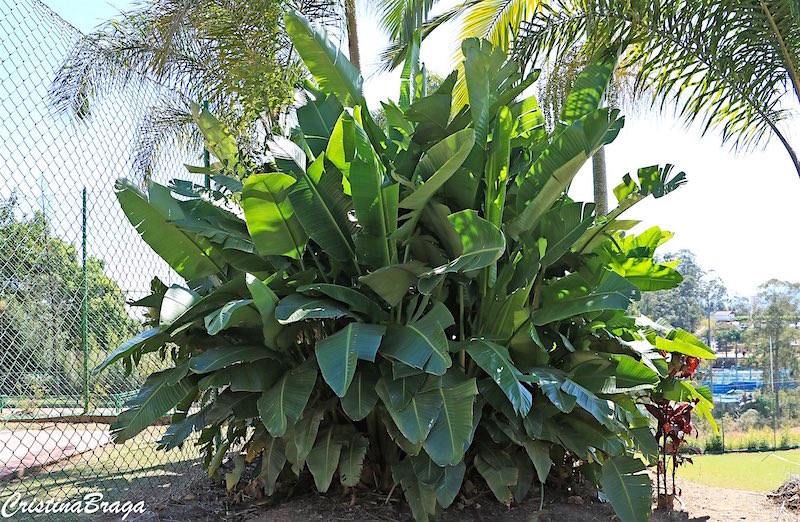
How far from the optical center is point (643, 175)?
12.0ft

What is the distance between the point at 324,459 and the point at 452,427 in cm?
77

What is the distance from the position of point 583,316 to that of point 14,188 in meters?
3.81

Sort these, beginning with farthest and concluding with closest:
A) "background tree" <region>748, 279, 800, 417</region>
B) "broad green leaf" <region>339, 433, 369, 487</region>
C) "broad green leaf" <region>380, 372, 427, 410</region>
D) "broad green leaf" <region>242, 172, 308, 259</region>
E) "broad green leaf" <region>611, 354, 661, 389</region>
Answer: "background tree" <region>748, 279, 800, 417</region> < "broad green leaf" <region>611, 354, 661, 389</region> < "broad green leaf" <region>339, 433, 369, 487</region> < "broad green leaf" <region>242, 172, 308, 259</region> < "broad green leaf" <region>380, 372, 427, 410</region>

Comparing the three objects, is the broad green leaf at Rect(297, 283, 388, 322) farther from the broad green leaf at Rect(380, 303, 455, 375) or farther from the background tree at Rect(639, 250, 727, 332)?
the background tree at Rect(639, 250, 727, 332)

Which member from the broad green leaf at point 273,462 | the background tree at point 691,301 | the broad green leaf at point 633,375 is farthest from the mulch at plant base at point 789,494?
the background tree at point 691,301

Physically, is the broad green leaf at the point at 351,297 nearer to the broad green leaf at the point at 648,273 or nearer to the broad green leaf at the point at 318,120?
the broad green leaf at the point at 318,120

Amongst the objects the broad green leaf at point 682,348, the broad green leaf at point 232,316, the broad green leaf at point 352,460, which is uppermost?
the broad green leaf at point 232,316

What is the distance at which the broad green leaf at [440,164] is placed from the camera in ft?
9.99

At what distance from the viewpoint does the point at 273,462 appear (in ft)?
11.6

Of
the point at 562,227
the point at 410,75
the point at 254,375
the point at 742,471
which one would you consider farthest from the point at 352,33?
the point at 742,471

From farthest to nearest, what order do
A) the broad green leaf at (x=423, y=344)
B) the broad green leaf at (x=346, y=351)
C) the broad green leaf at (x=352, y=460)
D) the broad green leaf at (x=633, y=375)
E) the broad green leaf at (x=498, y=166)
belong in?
the broad green leaf at (x=633, y=375), the broad green leaf at (x=498, y=166), the broad green leaf at (x=352, y=460), the broad green leaf at (x=423, y=344), the broad green leaf at (x=346, y=351)

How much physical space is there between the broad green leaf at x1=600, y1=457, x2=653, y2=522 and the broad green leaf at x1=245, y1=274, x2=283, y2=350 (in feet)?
6.85

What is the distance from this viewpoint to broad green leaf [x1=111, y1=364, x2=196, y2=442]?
3285 mm

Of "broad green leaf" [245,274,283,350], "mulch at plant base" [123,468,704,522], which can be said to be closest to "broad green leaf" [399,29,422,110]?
"broad green leaf" [245,274,283,350]
